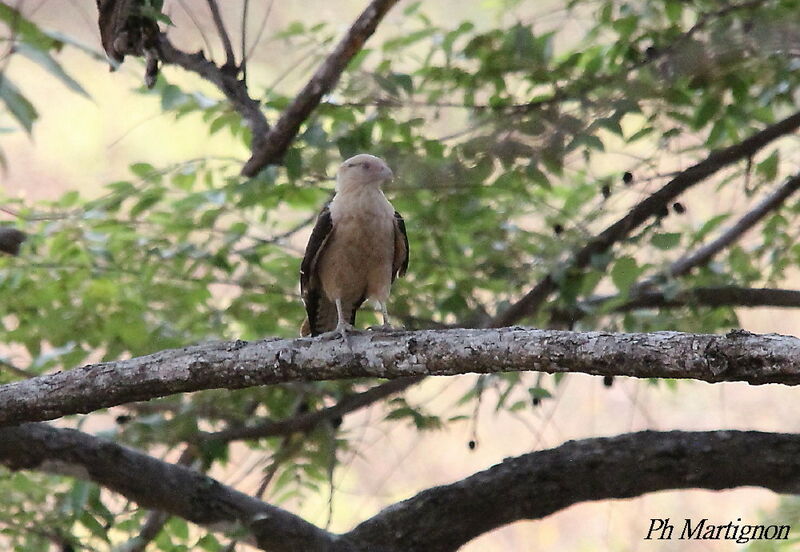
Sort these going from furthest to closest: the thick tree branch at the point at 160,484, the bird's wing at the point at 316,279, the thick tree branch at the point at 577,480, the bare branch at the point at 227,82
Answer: the bird's wing at the point at 316,279, the bare branch at the point at 227,82, the thick tree branch at the point at 160,484, the thick tree branch at the point at 577,480

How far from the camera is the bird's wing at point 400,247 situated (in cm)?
496

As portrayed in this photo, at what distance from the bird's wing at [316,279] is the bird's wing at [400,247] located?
33 cm

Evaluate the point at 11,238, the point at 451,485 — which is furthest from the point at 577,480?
the point at 11,238

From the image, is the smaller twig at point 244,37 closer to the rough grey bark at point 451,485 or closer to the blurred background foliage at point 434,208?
the blurred background foliage at point 434,208

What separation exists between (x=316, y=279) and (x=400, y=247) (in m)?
0.46

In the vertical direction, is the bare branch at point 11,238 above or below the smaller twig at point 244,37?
below

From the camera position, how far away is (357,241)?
190 inches

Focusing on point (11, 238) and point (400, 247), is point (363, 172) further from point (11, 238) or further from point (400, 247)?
point (11, 238)

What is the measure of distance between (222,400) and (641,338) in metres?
2.82

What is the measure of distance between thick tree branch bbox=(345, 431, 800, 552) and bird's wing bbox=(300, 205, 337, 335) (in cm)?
124

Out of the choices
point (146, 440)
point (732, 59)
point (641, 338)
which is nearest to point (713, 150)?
point (732, 59)

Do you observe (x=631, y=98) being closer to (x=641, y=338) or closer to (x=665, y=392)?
(x=641, y=338)

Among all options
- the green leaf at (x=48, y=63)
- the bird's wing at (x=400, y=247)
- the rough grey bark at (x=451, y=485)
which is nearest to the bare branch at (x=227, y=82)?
the bird's wing at (x=400, y=247)

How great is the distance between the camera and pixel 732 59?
13.7 feet
